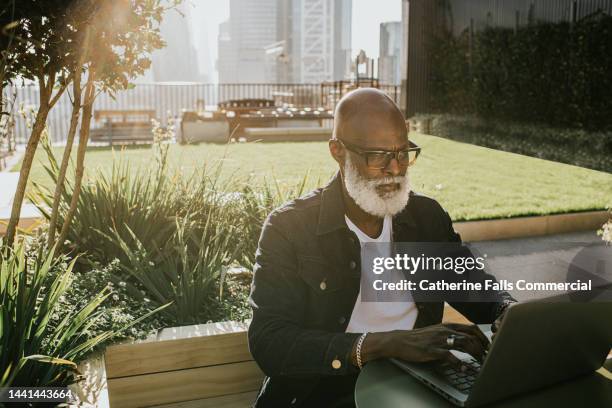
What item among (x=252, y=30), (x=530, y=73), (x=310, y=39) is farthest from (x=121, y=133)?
(x=252, y=30)

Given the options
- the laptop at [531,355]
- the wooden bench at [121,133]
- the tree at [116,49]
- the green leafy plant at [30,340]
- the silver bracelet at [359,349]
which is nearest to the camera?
the laptop at [531,355]

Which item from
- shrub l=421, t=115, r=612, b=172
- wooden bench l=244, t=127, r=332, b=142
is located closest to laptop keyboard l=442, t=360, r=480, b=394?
shrub l=421, t=115, r=612, b=172

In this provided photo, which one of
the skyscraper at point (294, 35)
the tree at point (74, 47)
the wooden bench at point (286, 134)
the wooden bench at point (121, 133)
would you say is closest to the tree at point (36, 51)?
the tree at point (74, 47)

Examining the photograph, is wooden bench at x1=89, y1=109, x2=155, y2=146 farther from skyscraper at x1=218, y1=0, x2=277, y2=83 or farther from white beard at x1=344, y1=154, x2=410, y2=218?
skyscraper at x1=218, y1=0, x2=277, y2=83

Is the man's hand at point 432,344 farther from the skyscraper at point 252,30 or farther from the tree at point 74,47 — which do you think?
the skyscraper at point 252,30

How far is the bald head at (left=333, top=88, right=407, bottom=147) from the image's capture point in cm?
192

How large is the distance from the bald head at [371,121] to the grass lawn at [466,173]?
7.28 feet

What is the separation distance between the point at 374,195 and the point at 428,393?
704 mm

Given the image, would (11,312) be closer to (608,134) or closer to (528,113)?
(608,134)

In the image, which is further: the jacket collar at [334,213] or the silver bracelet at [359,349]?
the jacket collar at [334,213]

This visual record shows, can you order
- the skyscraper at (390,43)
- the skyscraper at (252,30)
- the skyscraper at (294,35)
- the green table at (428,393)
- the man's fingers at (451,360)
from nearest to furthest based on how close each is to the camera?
the green table at (428,393) < the man's fingers at (451,360) < the skyscraper at (390,43) < the skyscraper at (294,35) < the skyscraper at (252,30)

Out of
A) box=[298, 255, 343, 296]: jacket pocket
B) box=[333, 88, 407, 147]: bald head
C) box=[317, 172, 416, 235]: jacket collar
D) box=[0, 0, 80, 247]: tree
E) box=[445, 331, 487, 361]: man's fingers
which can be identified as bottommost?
box=[445, 331, 487, 361]: man's fingers

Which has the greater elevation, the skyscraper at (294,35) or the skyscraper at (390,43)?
the skyscraper at (294,35)

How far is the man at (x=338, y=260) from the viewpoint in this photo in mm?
1795
